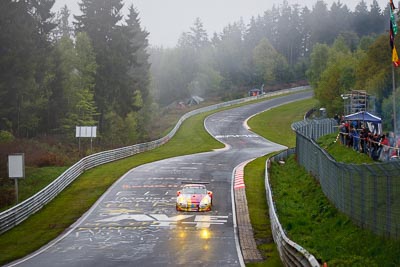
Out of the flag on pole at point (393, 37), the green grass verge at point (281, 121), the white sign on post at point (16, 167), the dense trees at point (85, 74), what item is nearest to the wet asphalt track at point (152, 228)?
the white sign on post at point (16, 167)

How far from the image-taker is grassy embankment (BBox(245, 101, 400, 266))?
1484 cm

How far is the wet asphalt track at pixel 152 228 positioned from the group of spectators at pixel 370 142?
7351 millimetres

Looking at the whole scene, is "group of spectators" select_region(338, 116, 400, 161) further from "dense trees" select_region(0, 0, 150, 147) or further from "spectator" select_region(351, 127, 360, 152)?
"dense trees" select_region(0, 0, 150, 147)

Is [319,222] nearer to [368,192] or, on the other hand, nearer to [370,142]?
[368,192]

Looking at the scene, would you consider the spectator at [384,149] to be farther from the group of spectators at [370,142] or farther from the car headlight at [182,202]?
the car headlight at [182,202]

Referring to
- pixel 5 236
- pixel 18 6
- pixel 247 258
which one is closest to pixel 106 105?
pixel 18 6

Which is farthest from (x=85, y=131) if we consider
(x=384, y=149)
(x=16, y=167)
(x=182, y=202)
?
(x=384, y=149)

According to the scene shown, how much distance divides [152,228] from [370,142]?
11.2 metres

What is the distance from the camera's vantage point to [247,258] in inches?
826

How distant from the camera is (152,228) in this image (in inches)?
1049

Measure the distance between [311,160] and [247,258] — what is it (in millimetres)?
15008

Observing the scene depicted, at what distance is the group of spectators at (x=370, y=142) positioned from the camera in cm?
2627

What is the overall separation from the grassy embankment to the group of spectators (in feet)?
1.62

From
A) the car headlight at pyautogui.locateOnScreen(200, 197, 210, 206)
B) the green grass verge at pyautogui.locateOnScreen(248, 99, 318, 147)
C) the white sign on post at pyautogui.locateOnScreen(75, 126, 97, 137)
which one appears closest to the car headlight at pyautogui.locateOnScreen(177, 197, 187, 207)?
the car headlight at pyautogui.locateOnScreen(200, 197, 210, 206)
